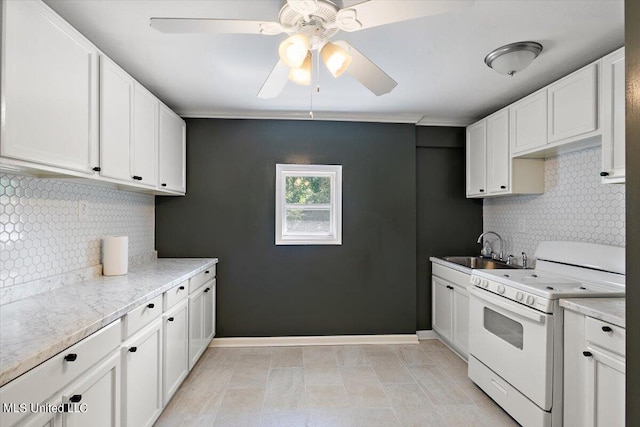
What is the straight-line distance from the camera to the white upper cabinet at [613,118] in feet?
6.23

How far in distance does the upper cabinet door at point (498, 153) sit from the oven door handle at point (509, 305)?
3.39 ft

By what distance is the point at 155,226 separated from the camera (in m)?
3.45

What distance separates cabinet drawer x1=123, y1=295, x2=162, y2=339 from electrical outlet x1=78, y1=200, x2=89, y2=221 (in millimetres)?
819

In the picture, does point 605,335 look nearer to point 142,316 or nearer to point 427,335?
point 427,335

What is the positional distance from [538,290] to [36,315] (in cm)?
267

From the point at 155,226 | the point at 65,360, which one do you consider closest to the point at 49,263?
the point at 65,360

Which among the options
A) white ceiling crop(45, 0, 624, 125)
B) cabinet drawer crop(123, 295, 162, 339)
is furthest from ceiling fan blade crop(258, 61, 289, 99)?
cabinet drawer crop(123, 295, 162, 339)

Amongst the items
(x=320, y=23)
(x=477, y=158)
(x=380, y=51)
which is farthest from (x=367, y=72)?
(x=477, y=158)

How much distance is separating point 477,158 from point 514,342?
196cm

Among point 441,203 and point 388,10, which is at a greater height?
point 388,10

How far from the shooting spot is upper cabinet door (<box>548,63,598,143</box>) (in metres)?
2.09

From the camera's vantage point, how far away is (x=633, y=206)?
0.73 metres

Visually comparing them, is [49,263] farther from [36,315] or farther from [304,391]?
[304,391]

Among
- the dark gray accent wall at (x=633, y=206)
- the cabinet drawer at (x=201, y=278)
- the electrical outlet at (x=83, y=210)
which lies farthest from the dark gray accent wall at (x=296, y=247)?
the dark gray accent wall at (x=633, y=206)
